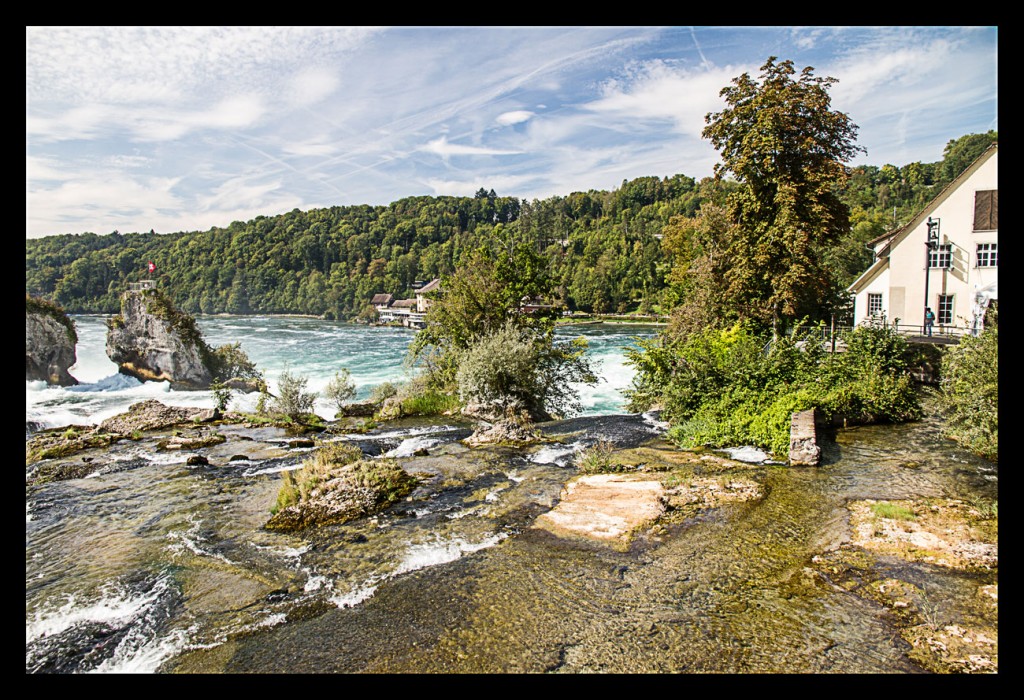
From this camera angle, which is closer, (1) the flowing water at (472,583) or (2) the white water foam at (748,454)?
(1) the flowing water at (472,583)

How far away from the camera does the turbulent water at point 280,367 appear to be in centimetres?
2344

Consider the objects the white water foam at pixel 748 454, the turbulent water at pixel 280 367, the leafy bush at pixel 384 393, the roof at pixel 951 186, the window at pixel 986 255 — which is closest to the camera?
the white water foam at pixel 748 454

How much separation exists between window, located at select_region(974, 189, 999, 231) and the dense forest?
28.0ft

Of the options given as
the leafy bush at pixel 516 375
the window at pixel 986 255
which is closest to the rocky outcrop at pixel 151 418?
the leafy bush at pixel 516 375

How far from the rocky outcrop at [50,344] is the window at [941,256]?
1448 inches

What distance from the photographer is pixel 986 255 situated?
19422 millimetres

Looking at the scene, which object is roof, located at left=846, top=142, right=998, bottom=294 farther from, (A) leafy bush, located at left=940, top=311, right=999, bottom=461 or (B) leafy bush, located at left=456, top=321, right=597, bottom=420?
(B) leafy bush, located at left=456, top=321, right=597, bottom=420

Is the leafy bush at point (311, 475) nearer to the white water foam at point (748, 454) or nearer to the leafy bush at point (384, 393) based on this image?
the white water foam at point (748, 454)

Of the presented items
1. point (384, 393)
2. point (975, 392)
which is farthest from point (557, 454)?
point (384, 393)

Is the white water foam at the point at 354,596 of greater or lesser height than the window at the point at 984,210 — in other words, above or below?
below

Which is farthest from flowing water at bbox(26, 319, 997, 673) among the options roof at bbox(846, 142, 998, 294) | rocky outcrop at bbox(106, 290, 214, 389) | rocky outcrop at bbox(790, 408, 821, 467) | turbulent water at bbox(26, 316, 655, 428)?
rocky outcrop at bbox(106, 290, 214, 389)

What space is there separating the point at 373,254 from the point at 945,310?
60270mm

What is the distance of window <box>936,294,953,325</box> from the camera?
21.1 metres
